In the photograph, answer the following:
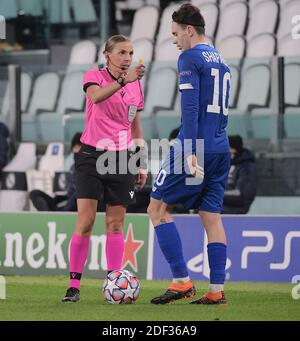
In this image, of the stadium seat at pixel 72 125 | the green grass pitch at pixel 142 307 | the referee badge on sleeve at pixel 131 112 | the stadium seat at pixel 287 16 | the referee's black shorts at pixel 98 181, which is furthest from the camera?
the stadium seat at pixel 287 16

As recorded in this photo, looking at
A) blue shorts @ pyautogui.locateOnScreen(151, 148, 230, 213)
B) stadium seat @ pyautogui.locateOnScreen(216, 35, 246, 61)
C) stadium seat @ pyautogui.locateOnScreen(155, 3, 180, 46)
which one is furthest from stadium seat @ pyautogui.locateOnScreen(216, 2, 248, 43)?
blue shorts @ pyautogui.locateOnScreen(151, 148, 230, 213)

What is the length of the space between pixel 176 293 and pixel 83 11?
9.85 m

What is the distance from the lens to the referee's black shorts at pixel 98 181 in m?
8.33

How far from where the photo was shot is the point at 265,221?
10.8m

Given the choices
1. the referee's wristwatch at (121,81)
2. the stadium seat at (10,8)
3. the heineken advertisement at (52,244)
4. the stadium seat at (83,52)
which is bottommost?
→ the heineken advertisement at (52,244)

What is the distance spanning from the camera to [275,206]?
41.1 ft

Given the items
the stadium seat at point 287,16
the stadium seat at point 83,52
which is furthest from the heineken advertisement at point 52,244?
the stadium seat at point 83,52

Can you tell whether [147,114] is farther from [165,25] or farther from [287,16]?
[165,25]

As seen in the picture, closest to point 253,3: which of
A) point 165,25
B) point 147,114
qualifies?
point 165,25

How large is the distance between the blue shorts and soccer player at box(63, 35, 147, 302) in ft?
A: 1.70

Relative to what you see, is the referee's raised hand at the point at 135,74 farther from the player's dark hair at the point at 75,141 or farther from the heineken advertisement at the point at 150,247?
the player's dark hair at the point at 75,141

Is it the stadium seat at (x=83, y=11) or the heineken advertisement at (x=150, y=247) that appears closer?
the heineken advertisement at (x=150, y=247)

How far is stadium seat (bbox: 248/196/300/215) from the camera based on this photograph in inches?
489
